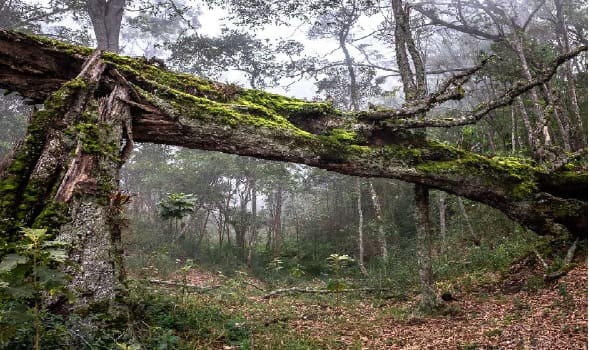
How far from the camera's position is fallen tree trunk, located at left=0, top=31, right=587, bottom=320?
4.88 meters

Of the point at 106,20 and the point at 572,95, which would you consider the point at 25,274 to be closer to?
the point at 106,20

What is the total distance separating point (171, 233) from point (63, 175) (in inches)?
632

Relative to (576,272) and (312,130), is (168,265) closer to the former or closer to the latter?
(312,130)

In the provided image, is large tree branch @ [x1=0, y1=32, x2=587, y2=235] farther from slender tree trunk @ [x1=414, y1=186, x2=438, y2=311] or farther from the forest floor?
the forest floor

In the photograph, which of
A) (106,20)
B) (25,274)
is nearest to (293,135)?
(25,274)

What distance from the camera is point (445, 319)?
7051 millimetres

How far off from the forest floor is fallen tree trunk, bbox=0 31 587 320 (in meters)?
1.58

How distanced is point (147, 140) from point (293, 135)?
Result: 2.40 metres

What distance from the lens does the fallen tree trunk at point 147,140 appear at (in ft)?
16.0

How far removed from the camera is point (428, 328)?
6.65 metres

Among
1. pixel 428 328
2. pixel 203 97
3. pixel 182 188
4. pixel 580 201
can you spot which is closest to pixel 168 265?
pixel 182 188

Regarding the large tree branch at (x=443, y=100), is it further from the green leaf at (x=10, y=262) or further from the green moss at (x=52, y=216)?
the green leaf at (x=10, y=262)

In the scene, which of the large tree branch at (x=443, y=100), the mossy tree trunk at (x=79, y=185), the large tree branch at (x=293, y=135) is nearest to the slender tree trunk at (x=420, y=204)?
the large tree branch at (x=443, y=100)

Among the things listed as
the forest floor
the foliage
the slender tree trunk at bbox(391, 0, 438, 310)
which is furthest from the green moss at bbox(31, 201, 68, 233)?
the slender tree trunk at bbox(391, 0, 438, 310)
